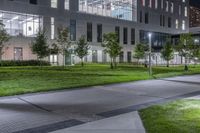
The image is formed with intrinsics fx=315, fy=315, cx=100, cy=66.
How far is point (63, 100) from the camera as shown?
13.6 m

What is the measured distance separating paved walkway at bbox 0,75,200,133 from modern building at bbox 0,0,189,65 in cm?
3268

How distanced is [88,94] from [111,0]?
5627 cm

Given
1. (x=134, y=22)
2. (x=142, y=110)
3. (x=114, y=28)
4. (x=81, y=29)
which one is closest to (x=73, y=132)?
(x=142, y=110)

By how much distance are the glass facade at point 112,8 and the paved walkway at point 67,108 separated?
48.3 m

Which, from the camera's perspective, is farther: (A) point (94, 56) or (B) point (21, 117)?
(A) point (94, 56)

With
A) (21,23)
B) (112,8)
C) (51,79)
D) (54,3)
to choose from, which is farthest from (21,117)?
(112,8)

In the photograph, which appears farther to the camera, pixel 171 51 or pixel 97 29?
pixel 97 29

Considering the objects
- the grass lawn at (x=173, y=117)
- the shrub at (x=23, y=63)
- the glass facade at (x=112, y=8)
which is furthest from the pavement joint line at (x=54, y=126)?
the glass facade at (x=112, y=8)

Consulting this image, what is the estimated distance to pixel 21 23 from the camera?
51.9 m

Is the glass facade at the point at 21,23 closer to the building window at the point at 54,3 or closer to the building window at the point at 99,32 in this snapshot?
the building window at the point at 54,3

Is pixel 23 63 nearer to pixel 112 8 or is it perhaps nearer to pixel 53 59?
pixel 53 59

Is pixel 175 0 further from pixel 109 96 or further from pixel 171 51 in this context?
pixel 109 96

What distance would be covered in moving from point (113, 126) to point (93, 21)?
2178 inches

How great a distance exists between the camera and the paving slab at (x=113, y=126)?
27.5 feet
